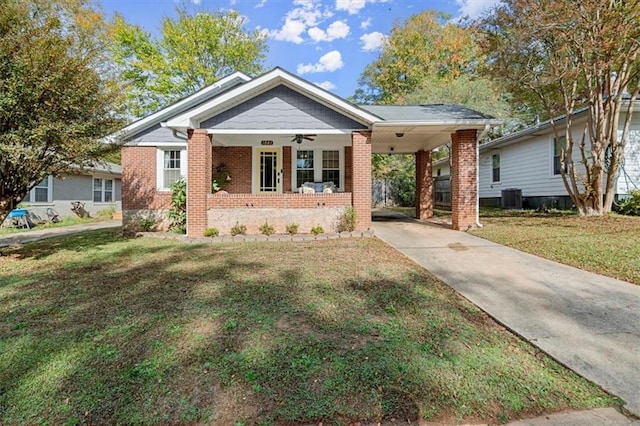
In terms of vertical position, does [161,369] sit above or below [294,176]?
below

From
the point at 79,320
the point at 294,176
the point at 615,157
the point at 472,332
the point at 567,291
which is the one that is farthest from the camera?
the point at 294,176

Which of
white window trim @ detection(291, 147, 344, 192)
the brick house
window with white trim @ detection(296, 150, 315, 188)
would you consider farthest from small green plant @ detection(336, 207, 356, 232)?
window with white trim @ detection(296, 150, 315, 188)

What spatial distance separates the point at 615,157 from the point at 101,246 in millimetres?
15794

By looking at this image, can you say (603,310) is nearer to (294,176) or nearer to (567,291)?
(567,291)

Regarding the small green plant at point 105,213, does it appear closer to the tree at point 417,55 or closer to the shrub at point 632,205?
the tree at point 417,55

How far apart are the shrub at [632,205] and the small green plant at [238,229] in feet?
42.0

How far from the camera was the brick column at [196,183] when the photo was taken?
30.4 feet

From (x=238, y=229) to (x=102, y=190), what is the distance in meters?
15.9

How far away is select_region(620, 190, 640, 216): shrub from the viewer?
11006mm

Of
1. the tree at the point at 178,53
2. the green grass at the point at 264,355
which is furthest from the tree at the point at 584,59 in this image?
the tree at the point at 178,53

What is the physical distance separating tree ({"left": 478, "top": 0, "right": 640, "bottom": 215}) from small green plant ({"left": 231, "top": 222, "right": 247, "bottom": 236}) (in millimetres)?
10436

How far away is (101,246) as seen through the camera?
866cm

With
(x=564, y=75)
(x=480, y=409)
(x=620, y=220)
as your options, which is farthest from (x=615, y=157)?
(x=480, y=409)

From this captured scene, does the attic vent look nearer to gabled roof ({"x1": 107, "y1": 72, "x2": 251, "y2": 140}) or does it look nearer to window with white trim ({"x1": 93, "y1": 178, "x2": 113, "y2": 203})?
gabled roof ({"x1": 107, "y1": 72, "x2": 251, "y2": 140})
